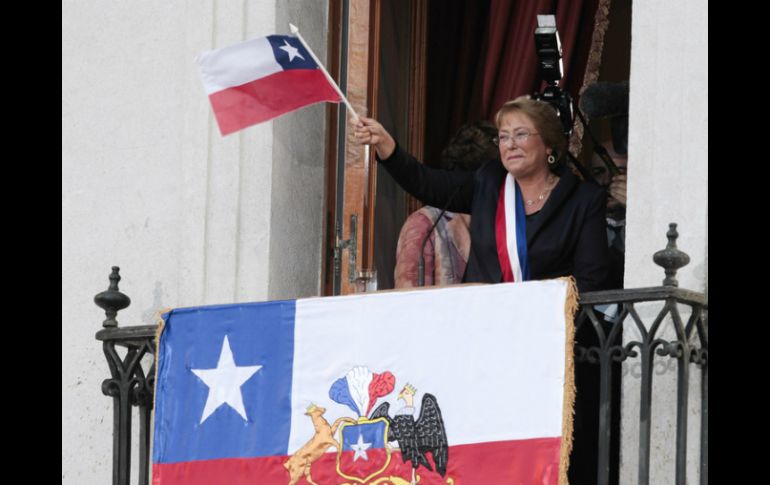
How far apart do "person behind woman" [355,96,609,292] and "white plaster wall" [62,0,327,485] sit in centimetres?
57

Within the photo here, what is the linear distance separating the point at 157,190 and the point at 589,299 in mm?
2019

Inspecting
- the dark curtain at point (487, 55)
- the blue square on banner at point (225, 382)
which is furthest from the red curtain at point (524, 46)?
the blue square on banner at point (225, 382)

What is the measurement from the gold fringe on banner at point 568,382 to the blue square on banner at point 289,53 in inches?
58.6

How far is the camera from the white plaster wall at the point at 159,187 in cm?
714

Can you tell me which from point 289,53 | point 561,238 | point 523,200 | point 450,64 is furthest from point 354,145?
point 450,64

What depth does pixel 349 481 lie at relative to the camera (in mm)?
6227

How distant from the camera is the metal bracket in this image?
7.42 metres

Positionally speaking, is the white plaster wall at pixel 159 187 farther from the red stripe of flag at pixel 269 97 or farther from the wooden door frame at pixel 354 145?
the red stripe of flag at pixel 269 97

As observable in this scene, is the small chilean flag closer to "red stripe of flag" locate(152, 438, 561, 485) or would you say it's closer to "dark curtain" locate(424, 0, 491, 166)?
"red stripe of flag" locate(152, 438, 561, 485)

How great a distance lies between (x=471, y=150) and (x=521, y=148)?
0.93m

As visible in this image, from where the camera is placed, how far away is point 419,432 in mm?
6148

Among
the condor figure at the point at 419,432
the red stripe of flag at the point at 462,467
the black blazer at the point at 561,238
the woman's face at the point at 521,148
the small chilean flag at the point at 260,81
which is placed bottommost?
the red stripe of flag at the point at 462,467

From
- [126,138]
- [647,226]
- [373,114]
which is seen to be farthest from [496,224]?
[126,138]

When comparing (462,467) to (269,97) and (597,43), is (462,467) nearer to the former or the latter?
(269,97)
